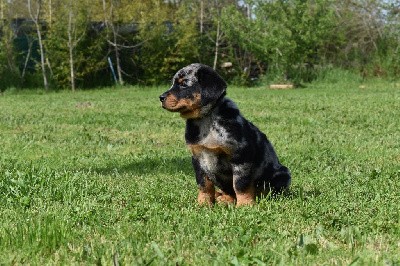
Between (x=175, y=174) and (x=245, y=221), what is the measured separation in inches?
114

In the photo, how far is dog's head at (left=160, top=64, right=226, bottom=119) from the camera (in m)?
4.91

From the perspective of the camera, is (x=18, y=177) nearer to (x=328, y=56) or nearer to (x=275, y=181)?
(x=275, y=181)

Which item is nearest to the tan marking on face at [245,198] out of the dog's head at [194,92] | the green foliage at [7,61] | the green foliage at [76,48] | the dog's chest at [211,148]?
the dog's chest at [211,148]

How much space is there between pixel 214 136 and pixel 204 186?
522mm

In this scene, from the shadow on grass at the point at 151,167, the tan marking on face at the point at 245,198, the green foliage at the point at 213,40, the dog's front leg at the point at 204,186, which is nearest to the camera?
the tan marking on face at the point at 245,198

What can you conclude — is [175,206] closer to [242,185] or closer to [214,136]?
[242,185]

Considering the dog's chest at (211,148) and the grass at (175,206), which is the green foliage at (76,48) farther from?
the dog's chest at (211,148)

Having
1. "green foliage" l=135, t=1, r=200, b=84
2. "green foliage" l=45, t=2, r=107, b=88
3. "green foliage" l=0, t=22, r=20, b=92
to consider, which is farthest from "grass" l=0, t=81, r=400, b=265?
"green foliage" l=135, t=1, r=200, b=84

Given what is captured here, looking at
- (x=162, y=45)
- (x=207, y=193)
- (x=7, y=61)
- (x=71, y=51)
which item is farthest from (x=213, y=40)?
(x=207, y=193)

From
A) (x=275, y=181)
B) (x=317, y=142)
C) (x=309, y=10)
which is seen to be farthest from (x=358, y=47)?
(x=275, y=181)

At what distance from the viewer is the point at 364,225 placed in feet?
14.4

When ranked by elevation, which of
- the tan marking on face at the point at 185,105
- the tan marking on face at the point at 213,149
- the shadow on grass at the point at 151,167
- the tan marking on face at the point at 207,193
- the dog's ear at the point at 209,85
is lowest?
the shadow on grass at the point at 151,167

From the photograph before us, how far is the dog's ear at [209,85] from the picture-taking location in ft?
16.5

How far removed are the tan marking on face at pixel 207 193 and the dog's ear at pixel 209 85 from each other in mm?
708
